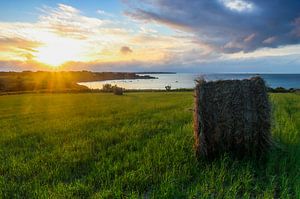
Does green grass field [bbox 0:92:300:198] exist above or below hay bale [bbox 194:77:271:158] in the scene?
below

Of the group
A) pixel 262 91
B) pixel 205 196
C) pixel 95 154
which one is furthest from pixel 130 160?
pixel 262 91

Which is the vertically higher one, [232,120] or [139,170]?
[232,120]

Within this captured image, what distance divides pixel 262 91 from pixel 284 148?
143 cm

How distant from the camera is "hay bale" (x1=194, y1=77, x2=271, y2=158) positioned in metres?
6.96

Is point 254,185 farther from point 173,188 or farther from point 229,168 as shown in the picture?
point 173,188

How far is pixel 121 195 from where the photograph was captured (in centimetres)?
508

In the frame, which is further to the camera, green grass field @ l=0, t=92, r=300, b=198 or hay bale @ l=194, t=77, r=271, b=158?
hay bale @ l=194, t=77, r=271, b=158

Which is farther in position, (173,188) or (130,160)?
(130,160)

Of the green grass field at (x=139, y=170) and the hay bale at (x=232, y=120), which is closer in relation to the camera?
the green grass field at (x=139, y=170)

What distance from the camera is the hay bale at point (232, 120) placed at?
6.96 m

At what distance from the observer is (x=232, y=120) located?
6.96 metres

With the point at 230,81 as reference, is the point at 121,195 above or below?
below

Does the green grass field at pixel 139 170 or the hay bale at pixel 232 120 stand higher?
the hay bale at pixel 232 120

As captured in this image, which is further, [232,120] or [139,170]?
[232,120]
